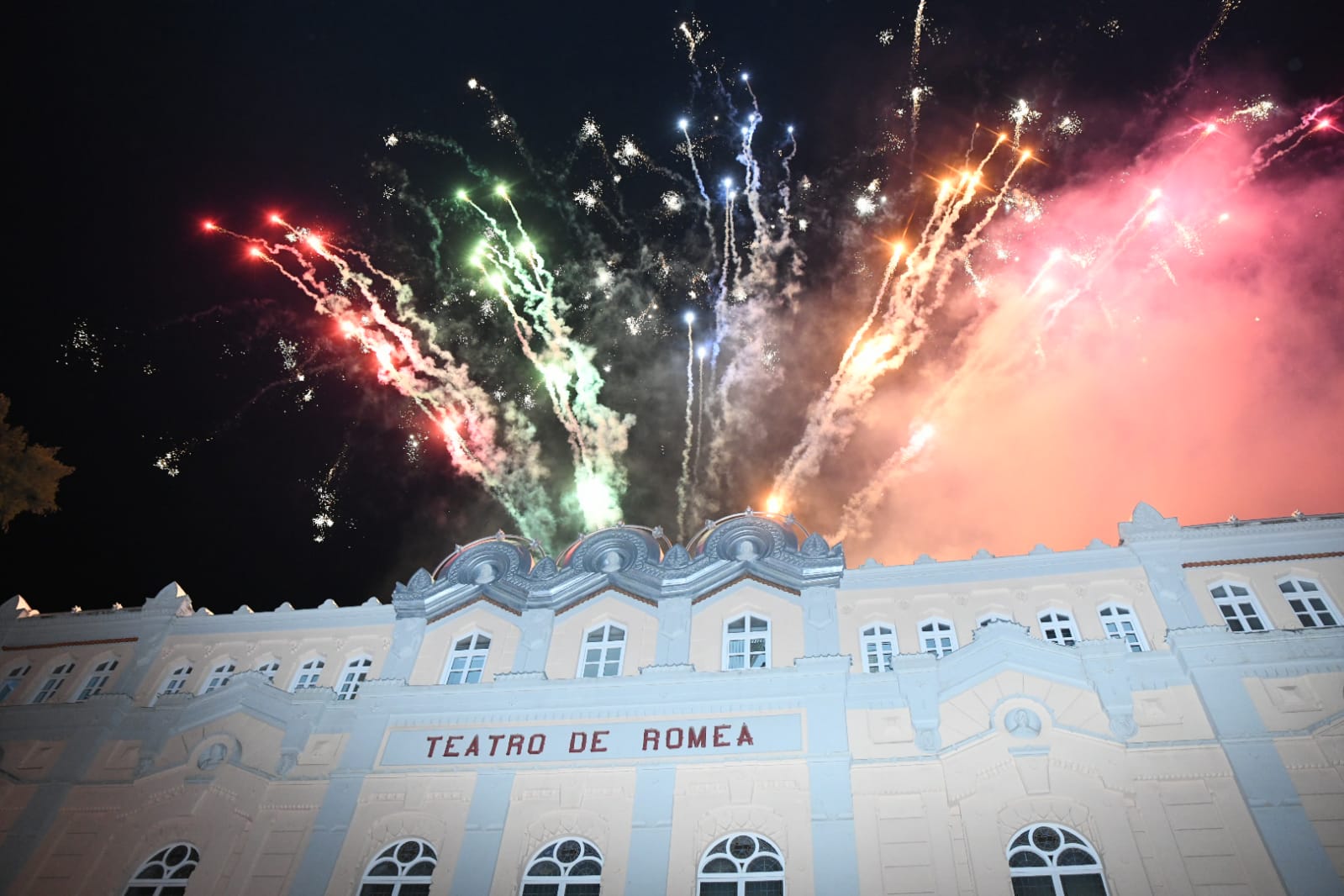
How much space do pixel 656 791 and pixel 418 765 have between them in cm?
648

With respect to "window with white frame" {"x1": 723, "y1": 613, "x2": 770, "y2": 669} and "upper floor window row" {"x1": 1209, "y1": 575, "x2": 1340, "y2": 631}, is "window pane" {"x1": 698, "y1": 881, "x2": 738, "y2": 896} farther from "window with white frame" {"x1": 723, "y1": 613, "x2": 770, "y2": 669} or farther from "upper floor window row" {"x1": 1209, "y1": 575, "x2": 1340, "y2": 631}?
"upper floor window row" {"x1": 1209, "y1": 575, "x2": 1340, "y2": 631}

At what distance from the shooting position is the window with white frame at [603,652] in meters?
23.2

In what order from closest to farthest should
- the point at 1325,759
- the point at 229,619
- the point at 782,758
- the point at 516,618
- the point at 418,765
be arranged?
the point at 1325,759
the point at 782,758
the point at 418,765
the point at 516,618
the point at 229,619

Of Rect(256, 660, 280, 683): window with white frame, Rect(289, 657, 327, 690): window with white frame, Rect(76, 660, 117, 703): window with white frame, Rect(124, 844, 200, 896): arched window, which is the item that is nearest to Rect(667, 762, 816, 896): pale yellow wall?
Rect(124, 844, 200, 896): arched window

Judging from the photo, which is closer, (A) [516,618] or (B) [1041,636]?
(B) [1041,636]

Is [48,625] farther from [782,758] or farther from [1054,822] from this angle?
[1054,822]

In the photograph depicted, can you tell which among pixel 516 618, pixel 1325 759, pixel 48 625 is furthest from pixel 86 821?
pixel 1325 759

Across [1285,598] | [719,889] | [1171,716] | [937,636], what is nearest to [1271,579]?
[1285,598]

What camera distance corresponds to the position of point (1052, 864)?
1694 centimetres

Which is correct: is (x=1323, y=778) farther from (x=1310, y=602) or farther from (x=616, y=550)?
(x=616, y=550)

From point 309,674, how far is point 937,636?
18.7 meters

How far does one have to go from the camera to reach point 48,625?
27.6 meters

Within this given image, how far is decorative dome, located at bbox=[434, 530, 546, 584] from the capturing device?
25.8 m

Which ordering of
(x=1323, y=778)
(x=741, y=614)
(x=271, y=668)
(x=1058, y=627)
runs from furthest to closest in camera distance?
(x=271, y=668), (x=741, y=614), (x=1058, y=627), (x=1323, y=778)
